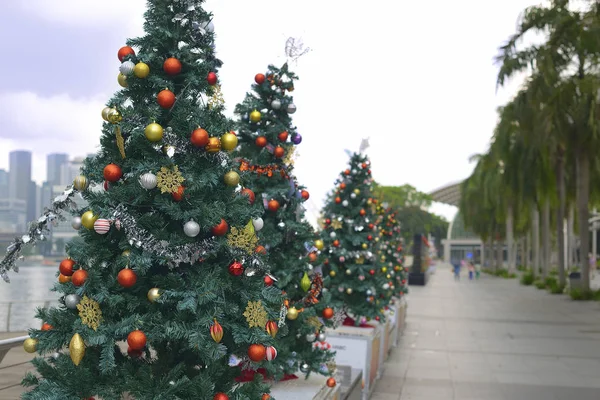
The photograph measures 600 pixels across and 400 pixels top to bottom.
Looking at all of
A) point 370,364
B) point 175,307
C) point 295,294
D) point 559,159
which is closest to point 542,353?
point 370,364

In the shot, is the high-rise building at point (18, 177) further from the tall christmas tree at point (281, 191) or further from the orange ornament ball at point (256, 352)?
the orange ornament ball at point (256, 352)

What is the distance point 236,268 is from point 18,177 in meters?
3.55

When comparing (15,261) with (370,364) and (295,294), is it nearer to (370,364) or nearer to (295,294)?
(295,294)

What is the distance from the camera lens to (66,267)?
341 cm

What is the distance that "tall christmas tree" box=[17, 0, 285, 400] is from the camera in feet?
10.9

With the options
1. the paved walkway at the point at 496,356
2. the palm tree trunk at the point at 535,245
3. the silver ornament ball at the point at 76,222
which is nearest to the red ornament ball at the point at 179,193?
the silver ornament ball at the point at 76,222

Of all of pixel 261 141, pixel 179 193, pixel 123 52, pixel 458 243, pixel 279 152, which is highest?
pixel 123 52

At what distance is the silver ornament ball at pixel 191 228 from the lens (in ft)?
10.9

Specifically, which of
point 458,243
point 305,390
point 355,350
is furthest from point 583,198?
point 458,243

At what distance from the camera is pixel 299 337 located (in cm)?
570

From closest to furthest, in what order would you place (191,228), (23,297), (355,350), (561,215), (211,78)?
(191,228) < (211,78) < (23,297) < (355,350) < (561,215)

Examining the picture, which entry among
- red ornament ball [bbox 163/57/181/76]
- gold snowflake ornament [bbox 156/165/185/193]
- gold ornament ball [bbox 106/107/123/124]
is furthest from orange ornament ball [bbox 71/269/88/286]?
red ornament ball [bbox 163/57/181/76]

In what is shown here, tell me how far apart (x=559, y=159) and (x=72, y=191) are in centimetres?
2820

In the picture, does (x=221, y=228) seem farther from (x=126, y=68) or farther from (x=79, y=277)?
(x=126, y=68)
